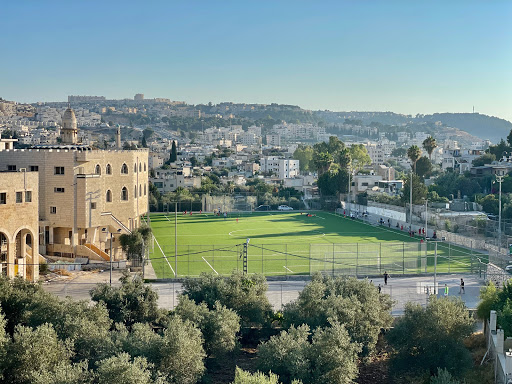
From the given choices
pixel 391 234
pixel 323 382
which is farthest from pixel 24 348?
pixel 391 234

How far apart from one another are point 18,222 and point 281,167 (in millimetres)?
101142

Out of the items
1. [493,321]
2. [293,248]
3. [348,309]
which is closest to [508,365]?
[493,321]

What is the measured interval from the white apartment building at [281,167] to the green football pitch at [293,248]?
5516 cm

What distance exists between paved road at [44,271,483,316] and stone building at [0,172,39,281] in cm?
159

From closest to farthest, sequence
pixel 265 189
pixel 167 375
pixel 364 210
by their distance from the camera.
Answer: pixel 167 375 < pixel 364 210 < pixel 265 189

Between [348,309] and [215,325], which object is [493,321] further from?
[215,325]

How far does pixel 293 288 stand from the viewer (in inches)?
1296

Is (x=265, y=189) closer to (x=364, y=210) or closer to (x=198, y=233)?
(x=364, y=210)

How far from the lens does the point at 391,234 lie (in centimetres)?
5538

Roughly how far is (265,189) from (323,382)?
73.9 metres

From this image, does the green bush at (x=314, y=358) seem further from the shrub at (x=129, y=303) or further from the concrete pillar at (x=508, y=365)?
the shrub at (x=129, y=303)

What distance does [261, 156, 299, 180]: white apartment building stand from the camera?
13062 centimetres

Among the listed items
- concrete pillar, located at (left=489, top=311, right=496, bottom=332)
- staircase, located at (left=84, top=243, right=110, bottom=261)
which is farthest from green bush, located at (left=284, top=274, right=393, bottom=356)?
staircase, located at (left=84, top=243, right=110, bottom=261)

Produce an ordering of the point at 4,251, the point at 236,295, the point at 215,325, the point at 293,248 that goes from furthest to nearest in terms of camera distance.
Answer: the point at 293,248 < the point at 4,251 < the point at 236,295 < the point at 215,325
